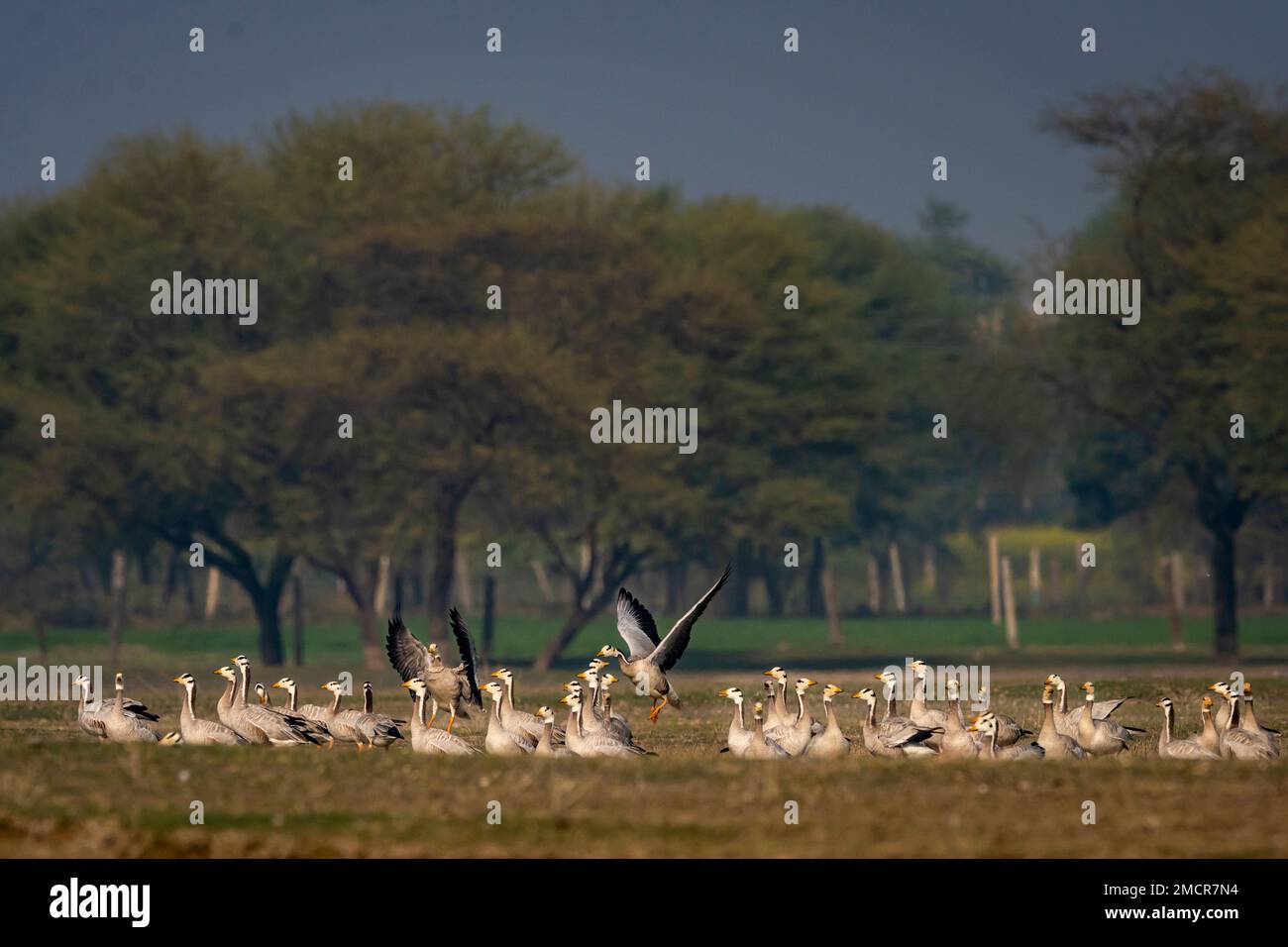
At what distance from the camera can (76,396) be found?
6481cm

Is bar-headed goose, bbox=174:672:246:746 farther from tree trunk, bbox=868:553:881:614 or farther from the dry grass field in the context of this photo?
tree trunk, bbox=868:553:881:614

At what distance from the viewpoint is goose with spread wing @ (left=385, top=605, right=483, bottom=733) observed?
2830cm

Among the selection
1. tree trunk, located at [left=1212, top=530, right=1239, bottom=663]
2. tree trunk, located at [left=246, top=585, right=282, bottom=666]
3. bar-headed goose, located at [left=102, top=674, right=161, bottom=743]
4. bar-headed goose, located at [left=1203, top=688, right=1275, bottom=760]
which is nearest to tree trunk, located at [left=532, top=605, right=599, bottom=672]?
tree trunk, located at [left=246, top=585, right=282, bottom=666]

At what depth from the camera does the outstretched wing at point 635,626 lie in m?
32.0

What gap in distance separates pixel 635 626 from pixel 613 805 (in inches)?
538

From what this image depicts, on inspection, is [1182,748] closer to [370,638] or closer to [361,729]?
[361,729]

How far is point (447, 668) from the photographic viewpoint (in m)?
28.4

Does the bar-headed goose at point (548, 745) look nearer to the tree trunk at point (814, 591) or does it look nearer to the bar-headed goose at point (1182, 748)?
the bar-headed goose at point (1182, 748)

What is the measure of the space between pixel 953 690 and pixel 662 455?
40.0 m

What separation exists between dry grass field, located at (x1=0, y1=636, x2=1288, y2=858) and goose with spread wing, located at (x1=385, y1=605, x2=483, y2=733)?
401cm

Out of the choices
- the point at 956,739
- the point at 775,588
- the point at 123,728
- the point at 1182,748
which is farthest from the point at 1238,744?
the point at 775,588
